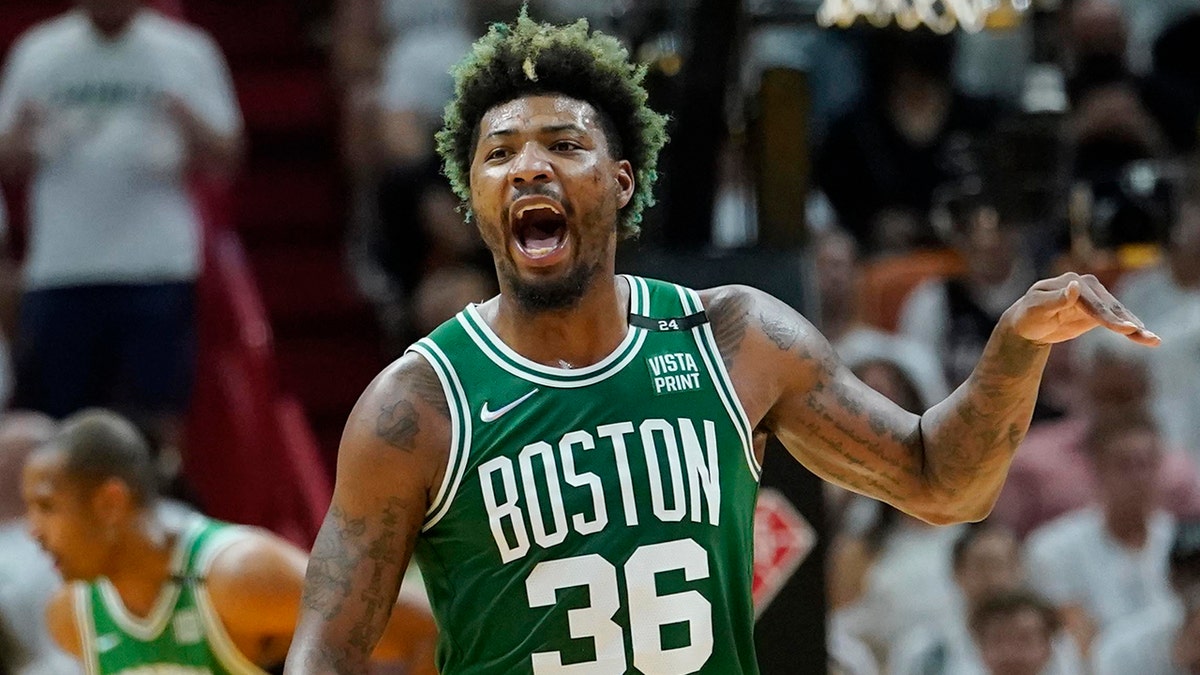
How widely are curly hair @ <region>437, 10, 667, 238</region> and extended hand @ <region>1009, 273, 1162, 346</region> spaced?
802 millimetres

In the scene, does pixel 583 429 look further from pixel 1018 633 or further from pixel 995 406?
pixel 1018 633

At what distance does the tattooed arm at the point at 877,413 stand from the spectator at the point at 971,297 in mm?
4341

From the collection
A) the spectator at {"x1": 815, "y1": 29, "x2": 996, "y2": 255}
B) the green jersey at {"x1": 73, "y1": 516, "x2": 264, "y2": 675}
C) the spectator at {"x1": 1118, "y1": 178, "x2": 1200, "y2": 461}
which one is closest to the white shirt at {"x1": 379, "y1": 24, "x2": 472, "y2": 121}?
the spectator at {"x1": 815, "y1": 29, "x2": 996, "y2": 255}

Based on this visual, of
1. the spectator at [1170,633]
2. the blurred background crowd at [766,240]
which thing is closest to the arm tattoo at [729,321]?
the blurred background crowd at [766,240]

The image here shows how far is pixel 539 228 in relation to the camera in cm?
366

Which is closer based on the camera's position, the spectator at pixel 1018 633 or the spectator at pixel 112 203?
the spectator at pixel 1018 633

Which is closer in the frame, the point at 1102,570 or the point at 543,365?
the point at 543,365

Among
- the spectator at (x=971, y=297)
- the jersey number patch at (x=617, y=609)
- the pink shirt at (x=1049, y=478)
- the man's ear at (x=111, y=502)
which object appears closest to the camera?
the jersey number patch at (x=617, y=609)

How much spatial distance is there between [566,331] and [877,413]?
0.63 metres

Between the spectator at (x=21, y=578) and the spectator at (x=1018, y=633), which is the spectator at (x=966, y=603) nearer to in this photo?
the spectator at (x=1018, y=633)

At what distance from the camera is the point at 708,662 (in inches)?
141

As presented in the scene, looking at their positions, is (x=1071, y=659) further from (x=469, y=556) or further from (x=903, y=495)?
(x=469, y=556)

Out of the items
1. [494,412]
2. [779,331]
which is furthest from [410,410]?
[779,331]

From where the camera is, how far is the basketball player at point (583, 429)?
3549 millimetres
